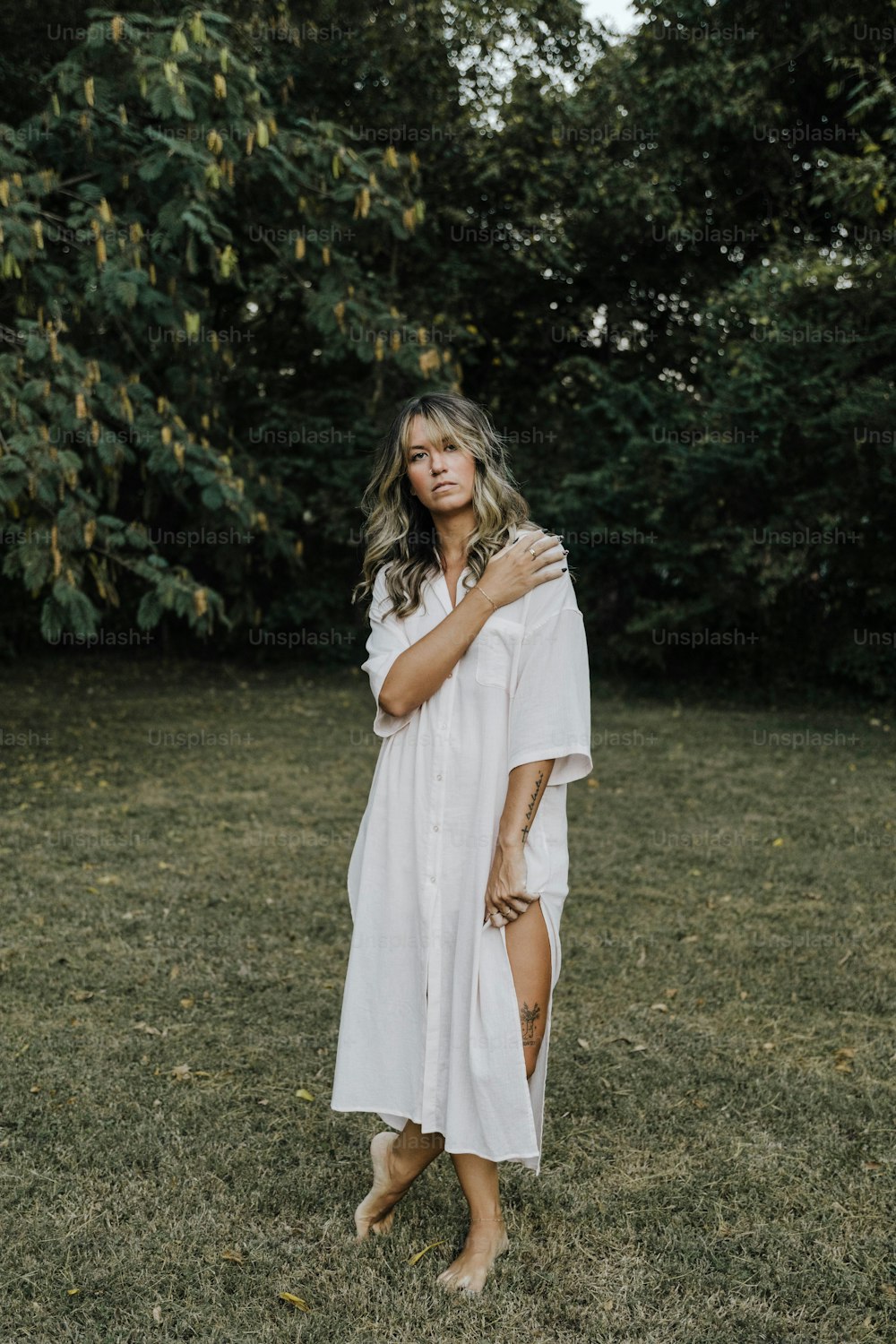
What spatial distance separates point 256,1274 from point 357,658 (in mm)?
13371

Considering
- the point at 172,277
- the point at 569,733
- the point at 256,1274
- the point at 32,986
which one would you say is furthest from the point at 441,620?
the point at 172,277

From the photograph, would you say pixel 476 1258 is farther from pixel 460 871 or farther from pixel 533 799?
pixel 533 799

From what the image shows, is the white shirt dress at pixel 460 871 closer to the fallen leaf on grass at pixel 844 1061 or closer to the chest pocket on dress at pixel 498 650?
the chest pocket on dress at pixel 498 650

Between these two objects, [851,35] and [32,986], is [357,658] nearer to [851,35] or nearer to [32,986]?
[851,35]

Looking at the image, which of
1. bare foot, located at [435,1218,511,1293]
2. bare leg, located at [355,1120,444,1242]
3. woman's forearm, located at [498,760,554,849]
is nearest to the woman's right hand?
woman's forearm, located at [498,760,554,849]

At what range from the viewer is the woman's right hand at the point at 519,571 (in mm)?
2496

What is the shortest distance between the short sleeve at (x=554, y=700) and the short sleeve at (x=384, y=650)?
0.87 ft

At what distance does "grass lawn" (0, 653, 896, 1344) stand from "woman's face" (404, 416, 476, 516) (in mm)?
1848

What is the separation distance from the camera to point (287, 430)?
14.1m

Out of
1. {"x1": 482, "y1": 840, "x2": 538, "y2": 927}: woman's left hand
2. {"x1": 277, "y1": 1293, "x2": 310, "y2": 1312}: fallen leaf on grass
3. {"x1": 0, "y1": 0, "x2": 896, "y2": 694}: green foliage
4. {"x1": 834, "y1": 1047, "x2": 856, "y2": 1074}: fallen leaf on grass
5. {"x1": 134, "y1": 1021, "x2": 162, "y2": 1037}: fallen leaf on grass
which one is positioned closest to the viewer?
{"x1": 482, "y1": 840, "x2": 538, "y2": 927}: woman's left hand

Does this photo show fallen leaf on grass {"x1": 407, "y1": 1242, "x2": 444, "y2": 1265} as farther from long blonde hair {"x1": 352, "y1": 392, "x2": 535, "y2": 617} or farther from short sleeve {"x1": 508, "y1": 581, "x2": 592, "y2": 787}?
long blonde hair {"x1": 352, "y1": 392, "x2": 535, "y2": 617}

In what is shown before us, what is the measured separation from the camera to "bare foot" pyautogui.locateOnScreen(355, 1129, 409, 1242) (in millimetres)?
2836

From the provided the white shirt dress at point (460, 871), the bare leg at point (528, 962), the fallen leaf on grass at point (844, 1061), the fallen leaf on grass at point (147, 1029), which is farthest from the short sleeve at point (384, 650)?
the fallen leaf on grass at point (844, 1061)

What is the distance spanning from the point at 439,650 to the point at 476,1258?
145 centimetres
